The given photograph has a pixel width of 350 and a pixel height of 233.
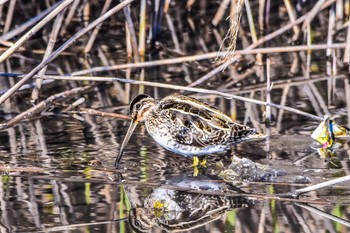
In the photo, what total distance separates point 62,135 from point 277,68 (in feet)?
10.3

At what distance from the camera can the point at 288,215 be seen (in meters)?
5.06

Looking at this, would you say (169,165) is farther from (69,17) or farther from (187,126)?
(69,17)

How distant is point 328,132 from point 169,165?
1.28 meters

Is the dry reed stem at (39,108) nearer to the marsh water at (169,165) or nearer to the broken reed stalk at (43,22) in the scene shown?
the marsh water at (169,165)

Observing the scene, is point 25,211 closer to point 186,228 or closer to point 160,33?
point 186,228

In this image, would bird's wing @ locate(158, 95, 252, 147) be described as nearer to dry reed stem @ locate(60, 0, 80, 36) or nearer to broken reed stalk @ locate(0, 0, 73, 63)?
broken reed stalk @ locate(0, 0, 73, 63)

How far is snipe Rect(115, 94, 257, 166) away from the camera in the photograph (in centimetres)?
628

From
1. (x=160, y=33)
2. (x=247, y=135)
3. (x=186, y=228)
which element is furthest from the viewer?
(x=160, y=33)

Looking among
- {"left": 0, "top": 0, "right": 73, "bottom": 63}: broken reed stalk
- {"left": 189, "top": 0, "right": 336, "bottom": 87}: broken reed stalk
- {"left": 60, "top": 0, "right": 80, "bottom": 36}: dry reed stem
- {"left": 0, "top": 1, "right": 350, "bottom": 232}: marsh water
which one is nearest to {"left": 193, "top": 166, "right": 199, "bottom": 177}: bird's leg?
{"left": 0, "top": 1, "right": 350, "bottom": 232}: marsh water

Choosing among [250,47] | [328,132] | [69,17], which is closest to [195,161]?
[328,132]

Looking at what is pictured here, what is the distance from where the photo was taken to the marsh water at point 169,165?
16.6ft

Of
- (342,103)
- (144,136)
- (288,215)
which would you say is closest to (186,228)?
(288,215)

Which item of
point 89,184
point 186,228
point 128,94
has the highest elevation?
point 128,94

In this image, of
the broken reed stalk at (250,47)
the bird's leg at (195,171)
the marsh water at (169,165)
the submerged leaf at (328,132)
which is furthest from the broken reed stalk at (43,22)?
the submerged leaf at (328,132)
